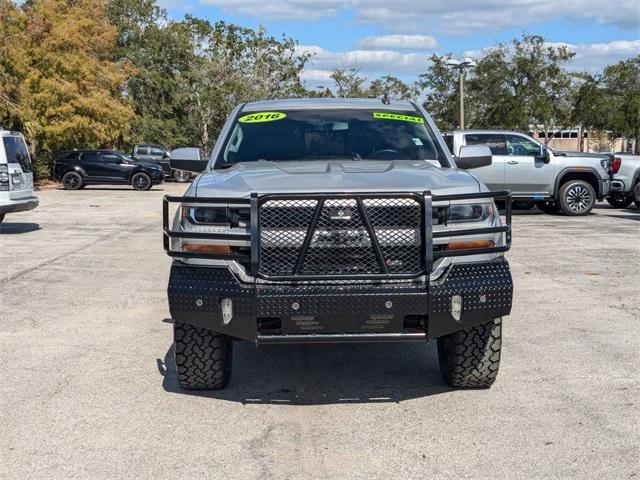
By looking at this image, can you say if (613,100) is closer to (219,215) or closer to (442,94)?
(442,94)

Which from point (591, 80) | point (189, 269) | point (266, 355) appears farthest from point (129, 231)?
point (591, 80)

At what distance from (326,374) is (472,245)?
163 centimetres

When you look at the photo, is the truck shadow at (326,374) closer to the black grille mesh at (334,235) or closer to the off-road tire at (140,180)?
the black grille mesh at (334,235)

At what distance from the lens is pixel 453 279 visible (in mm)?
4812

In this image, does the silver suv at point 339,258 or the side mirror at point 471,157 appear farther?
the side mirror at point 471,157

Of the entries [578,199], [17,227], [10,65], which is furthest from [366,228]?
[10,65]

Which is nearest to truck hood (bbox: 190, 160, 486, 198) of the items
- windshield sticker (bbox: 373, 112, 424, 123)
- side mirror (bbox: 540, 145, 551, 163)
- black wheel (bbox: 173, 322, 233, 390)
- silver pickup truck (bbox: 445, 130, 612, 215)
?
black wheel (bbox: 173, 322, 233, 390)

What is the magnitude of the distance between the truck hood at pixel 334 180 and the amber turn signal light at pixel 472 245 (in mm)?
293

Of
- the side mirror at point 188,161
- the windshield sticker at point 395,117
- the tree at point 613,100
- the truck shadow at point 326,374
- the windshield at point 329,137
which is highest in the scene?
the tree at point 613,100

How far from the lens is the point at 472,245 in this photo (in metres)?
4.94

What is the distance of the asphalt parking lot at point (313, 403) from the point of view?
4316 millimetres

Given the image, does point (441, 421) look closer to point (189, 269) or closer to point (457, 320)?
point (457, 320)

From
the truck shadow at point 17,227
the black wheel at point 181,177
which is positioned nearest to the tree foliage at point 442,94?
the black wheel at point 181,177

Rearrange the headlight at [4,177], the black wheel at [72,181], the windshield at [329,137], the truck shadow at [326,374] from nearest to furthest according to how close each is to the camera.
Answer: the truck shadow at [326,374] < the windshield at [329,137] < the headlight at [4,177] < the black wheel at [72,181]
